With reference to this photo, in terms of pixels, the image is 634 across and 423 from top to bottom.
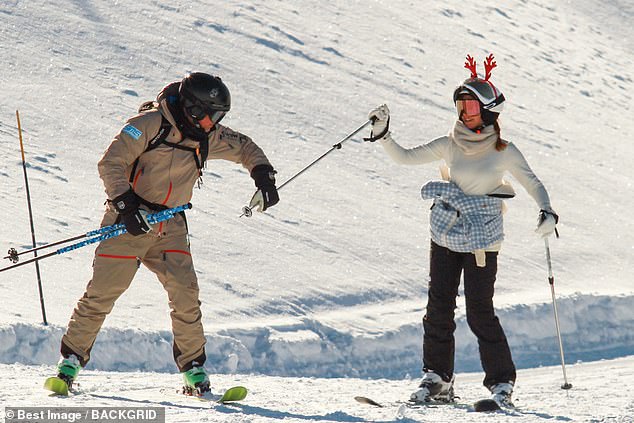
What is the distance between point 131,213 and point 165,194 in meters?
0.37

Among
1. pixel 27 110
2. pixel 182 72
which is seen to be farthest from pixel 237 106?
pixel 27 110

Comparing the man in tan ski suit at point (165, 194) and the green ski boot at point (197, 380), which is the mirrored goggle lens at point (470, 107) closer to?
the man in tan ski suit at point (165, 194)

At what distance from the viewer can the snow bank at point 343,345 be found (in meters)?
8.14

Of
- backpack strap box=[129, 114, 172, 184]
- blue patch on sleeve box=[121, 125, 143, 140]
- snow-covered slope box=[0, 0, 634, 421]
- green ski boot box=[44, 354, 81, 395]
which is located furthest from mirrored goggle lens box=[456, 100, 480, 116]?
snow-covered slope box=[0, 0, 634, 421]

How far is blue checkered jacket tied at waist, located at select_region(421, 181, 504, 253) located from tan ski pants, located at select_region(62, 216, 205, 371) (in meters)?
1.32

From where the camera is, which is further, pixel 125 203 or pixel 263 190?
pixel 263 190

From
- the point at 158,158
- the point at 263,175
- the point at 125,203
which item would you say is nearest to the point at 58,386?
the point at 125,203

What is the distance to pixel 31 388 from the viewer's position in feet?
17.5

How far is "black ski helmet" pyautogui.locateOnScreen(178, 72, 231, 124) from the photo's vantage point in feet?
16.9

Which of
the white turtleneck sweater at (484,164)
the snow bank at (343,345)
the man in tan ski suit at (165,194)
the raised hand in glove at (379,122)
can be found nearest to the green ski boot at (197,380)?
the man in tan ski suit at (165,194)

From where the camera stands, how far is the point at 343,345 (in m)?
9.30

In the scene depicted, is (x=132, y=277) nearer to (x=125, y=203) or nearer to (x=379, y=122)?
(x=125, y=203)

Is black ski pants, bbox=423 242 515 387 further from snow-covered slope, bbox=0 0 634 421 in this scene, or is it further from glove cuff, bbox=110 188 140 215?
snow-covered slope, bbox=0 0 634 421

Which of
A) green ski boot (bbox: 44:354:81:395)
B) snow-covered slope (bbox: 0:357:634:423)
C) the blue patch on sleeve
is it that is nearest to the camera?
snow-covered slope (bbox: 0:357:634:423)
